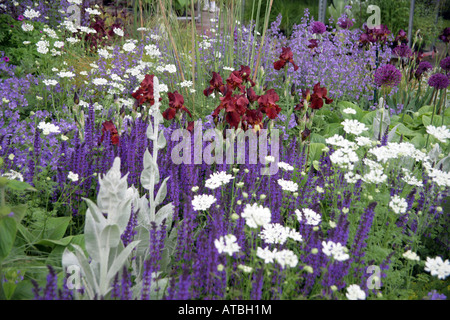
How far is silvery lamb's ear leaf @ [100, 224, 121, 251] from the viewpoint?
1.59 metres

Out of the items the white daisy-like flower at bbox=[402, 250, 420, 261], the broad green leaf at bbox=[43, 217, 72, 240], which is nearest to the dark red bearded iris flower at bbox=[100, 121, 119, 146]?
the broad green leaf at bbox=[43, 217, 72, 240]

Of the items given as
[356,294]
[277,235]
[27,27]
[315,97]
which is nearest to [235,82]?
[315,97]

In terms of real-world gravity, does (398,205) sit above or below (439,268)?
above

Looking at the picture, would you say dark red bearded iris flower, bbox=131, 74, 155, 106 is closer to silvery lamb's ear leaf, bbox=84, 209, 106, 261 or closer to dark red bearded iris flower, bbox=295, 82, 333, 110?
dark red bearded iris flower, bbox=295, 82, 333, 110

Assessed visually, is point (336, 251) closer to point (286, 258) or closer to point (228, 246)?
point (286, 258)

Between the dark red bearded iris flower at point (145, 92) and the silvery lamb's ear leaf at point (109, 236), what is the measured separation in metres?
1.23

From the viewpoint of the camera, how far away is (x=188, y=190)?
2.42 m

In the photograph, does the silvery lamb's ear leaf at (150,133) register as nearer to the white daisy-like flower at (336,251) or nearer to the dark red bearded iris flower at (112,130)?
the dark red bearded iris flower at (112,130)

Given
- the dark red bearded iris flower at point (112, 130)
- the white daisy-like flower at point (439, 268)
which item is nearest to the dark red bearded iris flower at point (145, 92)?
the dark red bearded iris flower at point (112, 130)

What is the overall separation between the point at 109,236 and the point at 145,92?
1.29 m

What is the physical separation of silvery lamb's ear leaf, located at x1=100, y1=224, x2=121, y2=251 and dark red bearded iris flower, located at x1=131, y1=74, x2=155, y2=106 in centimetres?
123

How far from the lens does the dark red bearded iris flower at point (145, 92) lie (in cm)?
266

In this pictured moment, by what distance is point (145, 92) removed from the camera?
8.82 ft
